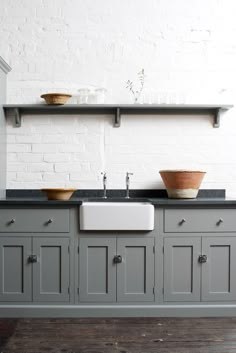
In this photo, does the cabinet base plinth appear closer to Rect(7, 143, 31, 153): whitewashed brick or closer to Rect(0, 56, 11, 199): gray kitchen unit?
Rect(0, 56, 11, 199): gray kitchen unit

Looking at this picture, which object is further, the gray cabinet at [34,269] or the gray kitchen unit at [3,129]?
the gray kitchen unit at [3,129]

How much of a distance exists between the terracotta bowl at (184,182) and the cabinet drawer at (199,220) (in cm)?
23

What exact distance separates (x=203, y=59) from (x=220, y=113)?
517mm

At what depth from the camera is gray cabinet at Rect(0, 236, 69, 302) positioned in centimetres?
332

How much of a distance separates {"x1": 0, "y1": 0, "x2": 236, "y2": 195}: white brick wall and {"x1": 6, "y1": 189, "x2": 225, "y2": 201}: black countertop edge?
0.06m

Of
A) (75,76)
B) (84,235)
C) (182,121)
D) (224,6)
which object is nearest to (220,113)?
(182,121)

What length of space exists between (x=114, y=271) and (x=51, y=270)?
48 cm

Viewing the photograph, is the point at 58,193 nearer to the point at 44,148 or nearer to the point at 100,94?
the point at 44,148

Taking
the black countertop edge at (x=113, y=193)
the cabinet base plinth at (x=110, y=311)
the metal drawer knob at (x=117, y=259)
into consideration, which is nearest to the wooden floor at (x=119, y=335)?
the cabinet base plinth at (x=110, y=311)

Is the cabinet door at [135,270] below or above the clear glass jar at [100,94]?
below

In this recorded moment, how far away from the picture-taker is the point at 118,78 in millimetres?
3977

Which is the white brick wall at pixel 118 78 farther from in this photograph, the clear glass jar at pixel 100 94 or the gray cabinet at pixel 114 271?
the gray cabinet at pixel 114 271

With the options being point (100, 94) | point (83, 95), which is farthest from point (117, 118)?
point (83, 95)

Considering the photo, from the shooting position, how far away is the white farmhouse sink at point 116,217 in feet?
10.8
